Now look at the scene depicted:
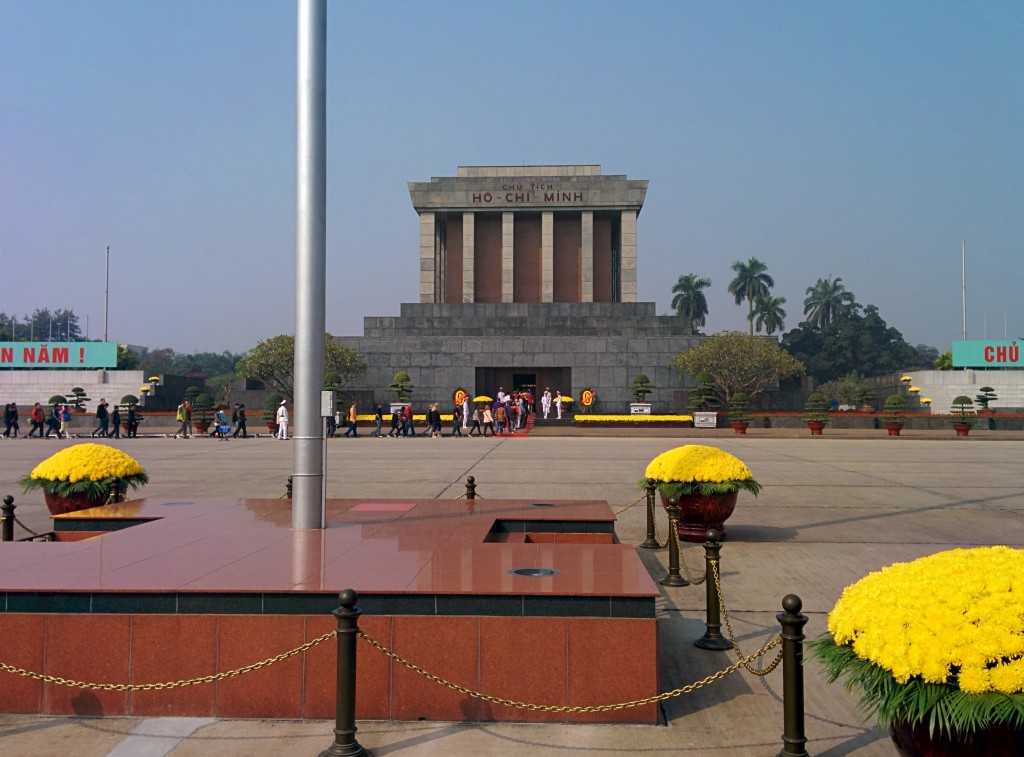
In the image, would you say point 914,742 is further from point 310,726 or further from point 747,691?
point 310,726

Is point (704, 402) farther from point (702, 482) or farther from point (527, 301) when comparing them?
point (702, 482)

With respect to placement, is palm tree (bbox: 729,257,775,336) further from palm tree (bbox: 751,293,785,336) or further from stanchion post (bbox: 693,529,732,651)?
stanchion post (bbox: 693,529,732,651)

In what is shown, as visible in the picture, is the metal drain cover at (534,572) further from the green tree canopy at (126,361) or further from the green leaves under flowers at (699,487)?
the green tree canopy at (126,361)

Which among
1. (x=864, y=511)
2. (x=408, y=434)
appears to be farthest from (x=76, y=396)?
(x=864, y=511)

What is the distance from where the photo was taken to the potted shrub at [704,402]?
38812 mm

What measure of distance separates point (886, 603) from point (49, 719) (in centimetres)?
470

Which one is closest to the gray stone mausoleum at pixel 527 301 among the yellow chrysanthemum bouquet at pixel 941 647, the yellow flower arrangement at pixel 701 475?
the yellow flower arrangement at pixel 701 475

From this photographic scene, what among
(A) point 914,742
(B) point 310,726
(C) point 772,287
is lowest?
(B) point 310,726

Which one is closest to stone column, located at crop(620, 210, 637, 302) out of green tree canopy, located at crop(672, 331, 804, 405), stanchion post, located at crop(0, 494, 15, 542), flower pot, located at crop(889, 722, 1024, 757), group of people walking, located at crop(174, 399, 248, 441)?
green tree canopy, located at crop(672, 331, 804, 405)

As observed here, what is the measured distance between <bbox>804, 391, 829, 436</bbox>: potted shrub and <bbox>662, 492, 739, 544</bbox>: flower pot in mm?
26407

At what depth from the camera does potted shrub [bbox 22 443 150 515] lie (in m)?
10.3

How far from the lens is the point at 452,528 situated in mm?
8117

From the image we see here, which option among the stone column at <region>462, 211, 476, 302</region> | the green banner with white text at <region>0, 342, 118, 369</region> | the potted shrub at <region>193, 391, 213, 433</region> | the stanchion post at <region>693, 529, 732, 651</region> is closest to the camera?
the stanchion post at <region>693, 529, 732, 651</region>

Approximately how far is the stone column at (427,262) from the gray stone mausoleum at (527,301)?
0.06m
